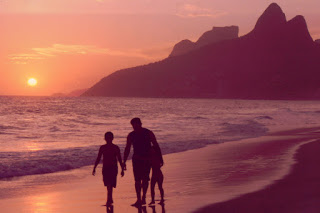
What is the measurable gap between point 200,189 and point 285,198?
214 centimetres

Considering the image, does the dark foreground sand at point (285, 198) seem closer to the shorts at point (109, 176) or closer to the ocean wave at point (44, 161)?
the shorts at point (109, 176)

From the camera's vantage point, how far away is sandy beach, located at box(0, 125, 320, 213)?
10.4m

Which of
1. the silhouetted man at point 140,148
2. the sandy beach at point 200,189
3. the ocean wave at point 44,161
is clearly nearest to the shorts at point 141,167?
the silhouetted man at point 140,148

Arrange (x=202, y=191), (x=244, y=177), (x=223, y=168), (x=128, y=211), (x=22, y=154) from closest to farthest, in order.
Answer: (x=128, y=211) → (x=202, y=191) → (x=244, y=177) → (x=223, y=168) → (x=22, y=154)

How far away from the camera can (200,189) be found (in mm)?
12367

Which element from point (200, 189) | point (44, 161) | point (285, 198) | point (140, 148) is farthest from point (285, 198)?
point (44, 161)

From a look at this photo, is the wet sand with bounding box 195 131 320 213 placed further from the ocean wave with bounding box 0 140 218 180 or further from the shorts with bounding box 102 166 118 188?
the ocean wave with bounding box 0 140 218 180

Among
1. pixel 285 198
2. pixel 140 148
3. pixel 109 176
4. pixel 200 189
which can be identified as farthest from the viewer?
pixel 200 189

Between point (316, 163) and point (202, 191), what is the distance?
21.6ft

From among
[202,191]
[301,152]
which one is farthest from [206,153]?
[202,191]

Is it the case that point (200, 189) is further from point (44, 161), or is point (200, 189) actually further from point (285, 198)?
point (44, 161)

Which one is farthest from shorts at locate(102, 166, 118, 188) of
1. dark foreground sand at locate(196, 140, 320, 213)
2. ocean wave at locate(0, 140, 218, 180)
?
ocean wave at locate(0, 140, 218, 180)

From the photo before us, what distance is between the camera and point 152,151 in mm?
10672

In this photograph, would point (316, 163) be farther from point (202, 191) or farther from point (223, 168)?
point (202, 191)
